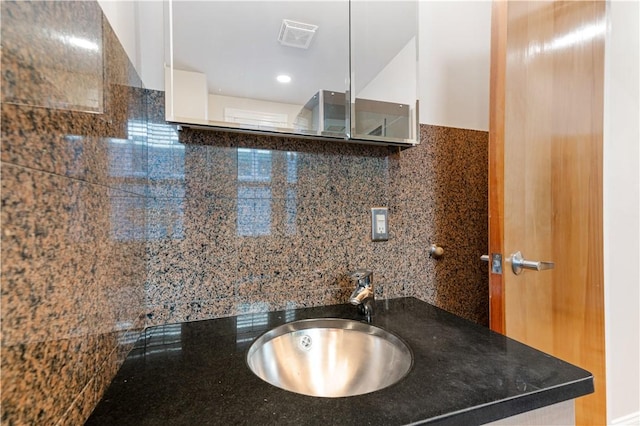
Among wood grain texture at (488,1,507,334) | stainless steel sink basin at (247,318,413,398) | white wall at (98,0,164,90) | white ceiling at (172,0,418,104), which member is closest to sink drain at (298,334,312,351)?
stainless steel sink basin at (247,318,413,398)

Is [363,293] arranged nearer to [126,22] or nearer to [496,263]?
[496,263]

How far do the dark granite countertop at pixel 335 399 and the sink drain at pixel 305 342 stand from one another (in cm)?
14

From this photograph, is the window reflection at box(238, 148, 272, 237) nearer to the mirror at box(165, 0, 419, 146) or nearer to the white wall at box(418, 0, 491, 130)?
the mirror at box(165, 0, 419, 146)

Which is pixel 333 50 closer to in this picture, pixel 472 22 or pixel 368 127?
pixel 368 127

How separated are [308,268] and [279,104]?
1.72ft

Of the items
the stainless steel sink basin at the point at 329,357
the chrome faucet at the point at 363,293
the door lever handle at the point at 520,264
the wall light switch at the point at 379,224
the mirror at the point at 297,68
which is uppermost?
the mirror at the point at 297,68

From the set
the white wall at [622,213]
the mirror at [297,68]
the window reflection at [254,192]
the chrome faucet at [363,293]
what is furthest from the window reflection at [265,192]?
the white wall at [622,213]

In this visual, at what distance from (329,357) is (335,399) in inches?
13.0

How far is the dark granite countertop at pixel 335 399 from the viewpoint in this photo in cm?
45

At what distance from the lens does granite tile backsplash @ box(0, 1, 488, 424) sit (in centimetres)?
31

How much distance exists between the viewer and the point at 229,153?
85cm

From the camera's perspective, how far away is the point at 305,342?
2.68 ft

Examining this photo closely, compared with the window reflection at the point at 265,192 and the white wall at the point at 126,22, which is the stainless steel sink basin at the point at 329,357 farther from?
the white wall at the point at 126,22

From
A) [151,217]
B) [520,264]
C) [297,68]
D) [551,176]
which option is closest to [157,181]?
[151,217]
